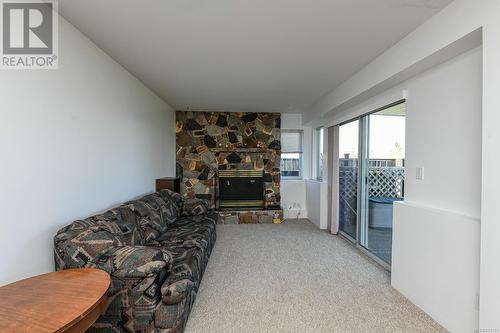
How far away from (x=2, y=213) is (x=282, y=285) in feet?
7.77

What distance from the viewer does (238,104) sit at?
4793mm

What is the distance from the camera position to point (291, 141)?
19.4 ft

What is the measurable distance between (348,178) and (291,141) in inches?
83.1

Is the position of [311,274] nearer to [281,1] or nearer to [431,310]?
[431,310]

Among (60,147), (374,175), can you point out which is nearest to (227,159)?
(374,175)

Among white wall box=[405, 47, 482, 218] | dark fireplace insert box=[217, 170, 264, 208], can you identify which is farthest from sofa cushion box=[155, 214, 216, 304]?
white wall box=[405, 47, 482, 218]

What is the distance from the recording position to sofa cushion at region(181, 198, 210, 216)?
3.97m

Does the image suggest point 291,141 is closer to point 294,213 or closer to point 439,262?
point 294,213

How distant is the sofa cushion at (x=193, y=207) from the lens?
397 centimetres

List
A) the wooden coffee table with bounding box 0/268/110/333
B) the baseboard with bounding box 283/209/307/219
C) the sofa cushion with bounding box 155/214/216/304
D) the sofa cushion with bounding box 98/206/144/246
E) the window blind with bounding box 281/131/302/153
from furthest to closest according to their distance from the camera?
the window blind with bounding box 281/131/302/153 → the baseboard with bounding box 283/209/307/219 → the sofa cushion with bounding box 98/206/144/246 → the sofa cushion with bounding box 155/214/216/304 → the wooden coffee table with bounding box 0/268/110/333

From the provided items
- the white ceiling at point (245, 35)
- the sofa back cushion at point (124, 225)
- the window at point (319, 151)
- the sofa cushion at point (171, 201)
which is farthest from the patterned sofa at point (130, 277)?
the window at point (319, 151)

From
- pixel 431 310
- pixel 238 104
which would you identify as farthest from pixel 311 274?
pixel 238 104

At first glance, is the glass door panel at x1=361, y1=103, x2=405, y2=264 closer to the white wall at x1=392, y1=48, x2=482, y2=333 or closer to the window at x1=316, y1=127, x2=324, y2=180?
the white wall at x1=392, y1=48, x2=482, y2=333

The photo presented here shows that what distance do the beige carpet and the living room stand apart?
20mm
